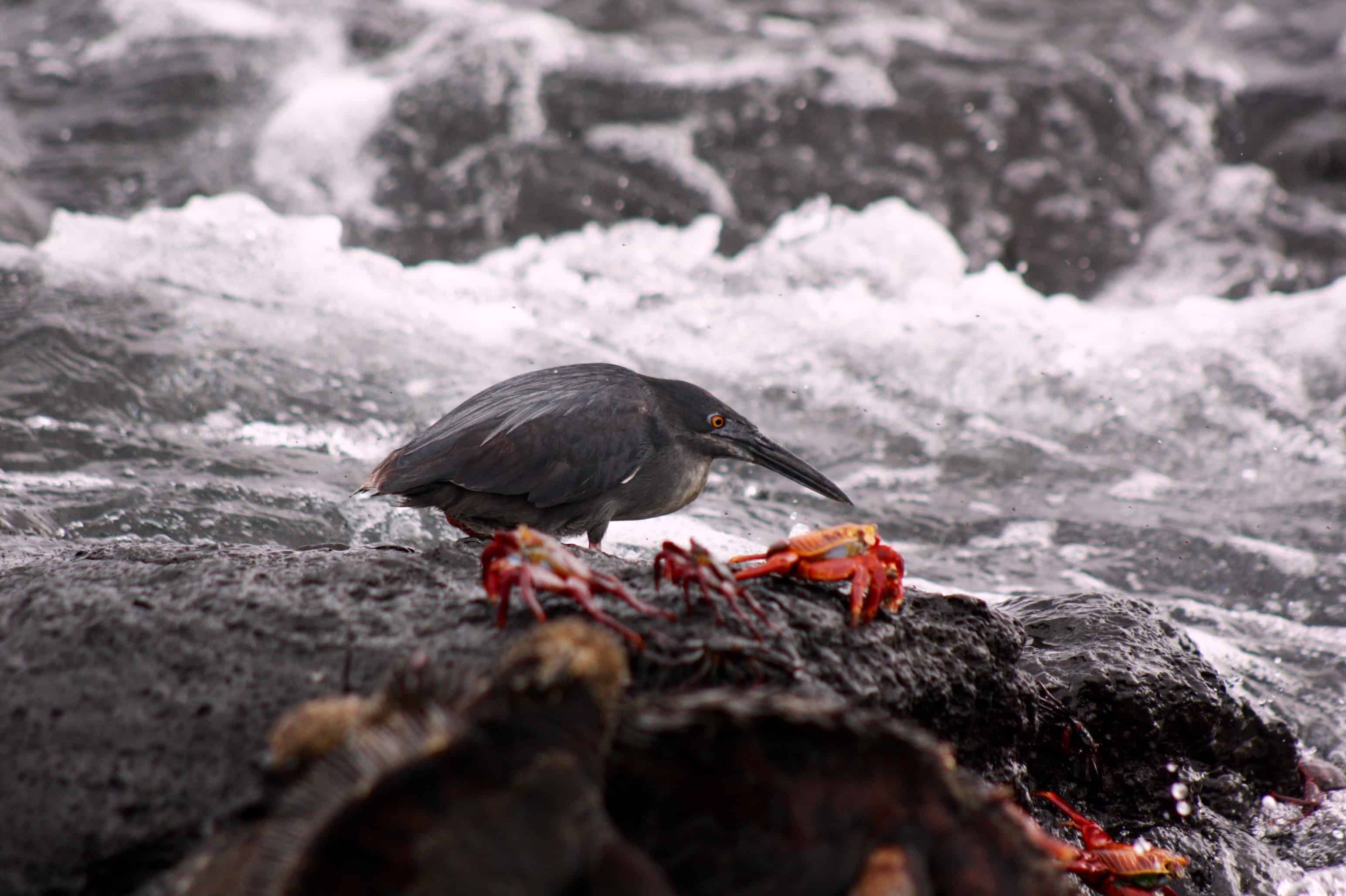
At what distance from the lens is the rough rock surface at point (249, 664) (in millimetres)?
1913

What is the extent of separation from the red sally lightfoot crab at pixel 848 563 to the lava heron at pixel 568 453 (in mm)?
1347

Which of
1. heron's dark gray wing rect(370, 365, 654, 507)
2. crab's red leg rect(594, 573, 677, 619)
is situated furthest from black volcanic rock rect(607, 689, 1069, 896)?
heron's dark gray wing rect(370, 365, 654, 507)

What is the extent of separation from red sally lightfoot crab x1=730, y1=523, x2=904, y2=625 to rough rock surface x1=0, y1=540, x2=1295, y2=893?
47mm

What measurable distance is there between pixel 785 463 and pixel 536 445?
3.68 ft

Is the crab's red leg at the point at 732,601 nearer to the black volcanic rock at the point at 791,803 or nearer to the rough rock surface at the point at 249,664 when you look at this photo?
the rough rock surface at the point at 249,664

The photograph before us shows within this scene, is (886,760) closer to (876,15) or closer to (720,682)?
(720,682)

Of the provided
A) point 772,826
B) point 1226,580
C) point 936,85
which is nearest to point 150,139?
point 936,85

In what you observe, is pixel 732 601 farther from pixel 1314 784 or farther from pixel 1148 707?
pixel 1314 784

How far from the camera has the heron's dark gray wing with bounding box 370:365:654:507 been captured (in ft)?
12.4

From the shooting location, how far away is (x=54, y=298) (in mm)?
6801

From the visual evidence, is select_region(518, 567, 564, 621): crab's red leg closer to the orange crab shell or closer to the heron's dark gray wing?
Answer: the orange crab shell

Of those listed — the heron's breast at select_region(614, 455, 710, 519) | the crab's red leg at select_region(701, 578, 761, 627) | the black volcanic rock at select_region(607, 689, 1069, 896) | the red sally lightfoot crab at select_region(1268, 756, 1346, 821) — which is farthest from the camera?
the heron's breast at select_region(614, 455, 710, 519)

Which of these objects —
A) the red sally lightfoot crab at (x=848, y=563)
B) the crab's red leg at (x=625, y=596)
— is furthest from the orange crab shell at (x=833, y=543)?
the crab's red leg at (x=625, y=596)

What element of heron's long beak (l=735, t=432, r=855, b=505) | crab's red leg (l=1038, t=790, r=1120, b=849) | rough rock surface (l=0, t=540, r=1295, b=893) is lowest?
crab's red leg (l=1038, t=790, r=1120, b=849)
